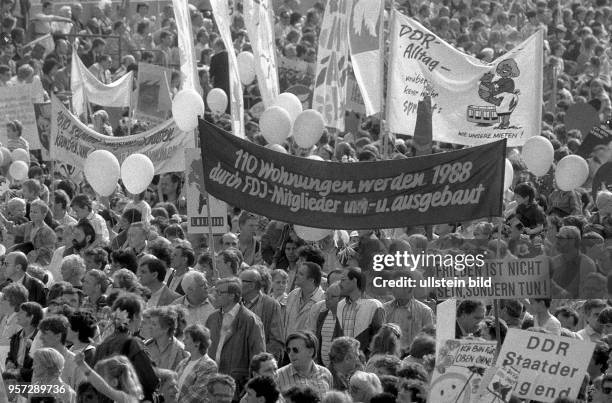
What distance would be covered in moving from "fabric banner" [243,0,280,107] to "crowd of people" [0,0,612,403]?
993 millimetres

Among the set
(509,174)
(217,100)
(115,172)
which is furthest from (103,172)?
(509,174)

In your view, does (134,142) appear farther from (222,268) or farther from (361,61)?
(222,268)

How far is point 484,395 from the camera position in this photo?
9.63 m

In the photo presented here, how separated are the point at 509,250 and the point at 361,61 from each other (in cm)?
491

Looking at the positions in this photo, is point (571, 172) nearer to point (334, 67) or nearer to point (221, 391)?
point (334, 67)

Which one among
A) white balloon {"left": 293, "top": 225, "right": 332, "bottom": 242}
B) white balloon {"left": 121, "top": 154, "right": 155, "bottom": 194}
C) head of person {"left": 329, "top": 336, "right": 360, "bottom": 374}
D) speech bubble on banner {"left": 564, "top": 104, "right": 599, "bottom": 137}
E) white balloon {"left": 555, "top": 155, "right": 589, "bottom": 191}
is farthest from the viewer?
speech bubble on banner {"left": 564, "top": 104, "right": 599, "bottom": 137}

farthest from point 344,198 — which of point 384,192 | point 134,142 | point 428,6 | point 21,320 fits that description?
point 428,6

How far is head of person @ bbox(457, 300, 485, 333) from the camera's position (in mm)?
11352

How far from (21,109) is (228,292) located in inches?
390

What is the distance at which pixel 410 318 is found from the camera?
39.5 feet

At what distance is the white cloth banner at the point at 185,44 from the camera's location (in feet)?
54.3

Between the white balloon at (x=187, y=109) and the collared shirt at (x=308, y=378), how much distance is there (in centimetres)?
589

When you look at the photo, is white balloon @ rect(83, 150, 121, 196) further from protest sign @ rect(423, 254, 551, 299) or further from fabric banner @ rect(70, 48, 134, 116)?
protest sign @ rect(423, 254, 551, 299)

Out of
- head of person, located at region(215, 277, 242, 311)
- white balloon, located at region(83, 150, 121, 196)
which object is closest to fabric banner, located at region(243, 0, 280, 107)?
white balloon, located at region(83, 150, 121, 196)
